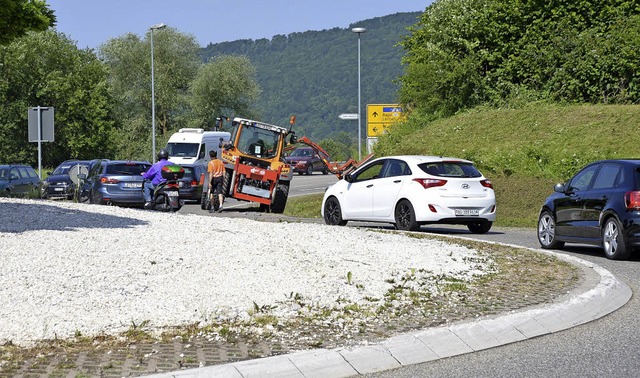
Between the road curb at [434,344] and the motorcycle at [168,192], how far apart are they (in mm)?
13665

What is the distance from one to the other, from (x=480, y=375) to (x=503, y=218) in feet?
63.8

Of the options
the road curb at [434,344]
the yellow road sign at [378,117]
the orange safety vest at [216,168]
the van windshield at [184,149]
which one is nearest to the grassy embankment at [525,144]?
the orange safety vest at [216,168]

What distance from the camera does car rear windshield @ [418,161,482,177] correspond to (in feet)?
68.2

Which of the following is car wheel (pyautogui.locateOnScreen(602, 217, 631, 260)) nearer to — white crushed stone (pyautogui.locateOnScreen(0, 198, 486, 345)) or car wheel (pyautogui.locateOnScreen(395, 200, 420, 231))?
white crushed stone (pyautogui.locateOnScreen(0, 198, 486, 345))

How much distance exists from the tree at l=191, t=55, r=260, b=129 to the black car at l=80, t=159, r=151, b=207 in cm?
5531

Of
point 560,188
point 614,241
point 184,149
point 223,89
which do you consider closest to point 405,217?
point 560,188

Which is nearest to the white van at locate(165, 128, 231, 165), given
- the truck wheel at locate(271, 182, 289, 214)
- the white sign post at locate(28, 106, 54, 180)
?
the white sign post at locate(28, 106, 54, 180)

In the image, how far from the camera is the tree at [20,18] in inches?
567

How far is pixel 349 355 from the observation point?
24.3 ft

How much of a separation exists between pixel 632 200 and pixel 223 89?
75277 mm

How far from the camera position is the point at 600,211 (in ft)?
51.9

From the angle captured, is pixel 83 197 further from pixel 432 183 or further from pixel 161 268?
pixel 161 268

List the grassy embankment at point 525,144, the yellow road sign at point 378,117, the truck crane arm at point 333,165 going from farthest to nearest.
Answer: the yellow road sign at point 378,117
the truck crane arm at point 333,165
the grassy embankment at point 525,144

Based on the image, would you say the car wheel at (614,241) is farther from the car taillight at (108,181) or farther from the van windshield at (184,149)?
the van windshield at (184,149)
